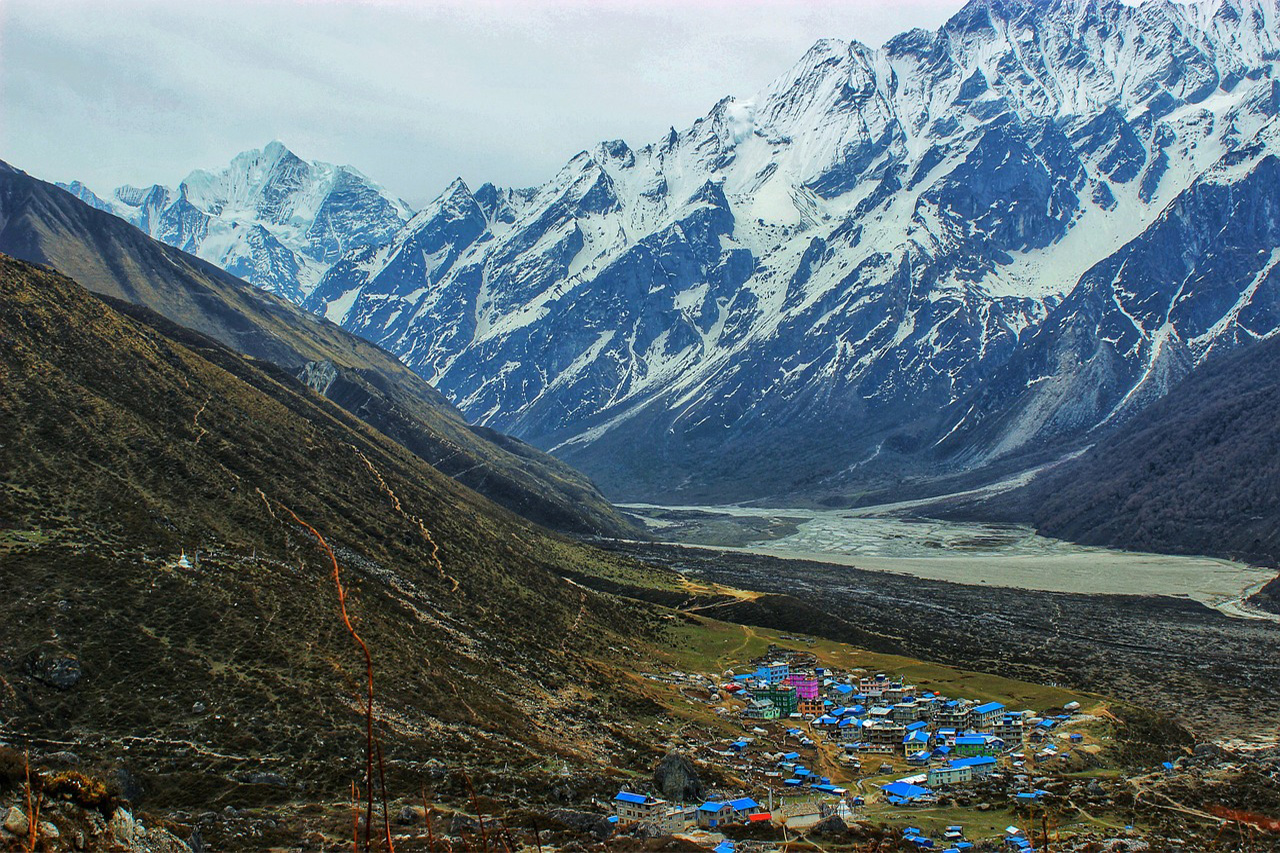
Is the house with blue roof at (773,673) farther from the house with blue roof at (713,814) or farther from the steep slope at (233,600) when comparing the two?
the house with blue roof at (713,814)

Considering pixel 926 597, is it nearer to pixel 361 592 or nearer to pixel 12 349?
pixel 361 592

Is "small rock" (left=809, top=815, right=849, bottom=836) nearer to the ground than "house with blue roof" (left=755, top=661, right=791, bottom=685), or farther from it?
nearer to the ground

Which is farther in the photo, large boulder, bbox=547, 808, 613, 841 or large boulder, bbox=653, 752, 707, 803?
large boulder, bbox=653, 752, 707, 803

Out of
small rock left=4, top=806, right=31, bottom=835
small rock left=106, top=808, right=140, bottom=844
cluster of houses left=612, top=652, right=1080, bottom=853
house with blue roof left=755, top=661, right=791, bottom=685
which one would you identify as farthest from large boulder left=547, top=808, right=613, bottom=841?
house with blue roof left=755, top=661, right=791, bottom=685

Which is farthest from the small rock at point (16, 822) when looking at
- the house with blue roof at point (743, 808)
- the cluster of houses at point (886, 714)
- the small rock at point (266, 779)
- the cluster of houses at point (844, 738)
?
the cluster of houses at point (886, 714)

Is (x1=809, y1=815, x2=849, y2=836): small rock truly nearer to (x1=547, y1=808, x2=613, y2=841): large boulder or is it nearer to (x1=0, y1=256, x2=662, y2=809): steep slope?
(x1=547, y1=808, x2=613, y2=841): large boulder

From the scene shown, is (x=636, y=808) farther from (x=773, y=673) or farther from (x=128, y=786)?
(x=773, y=673)
